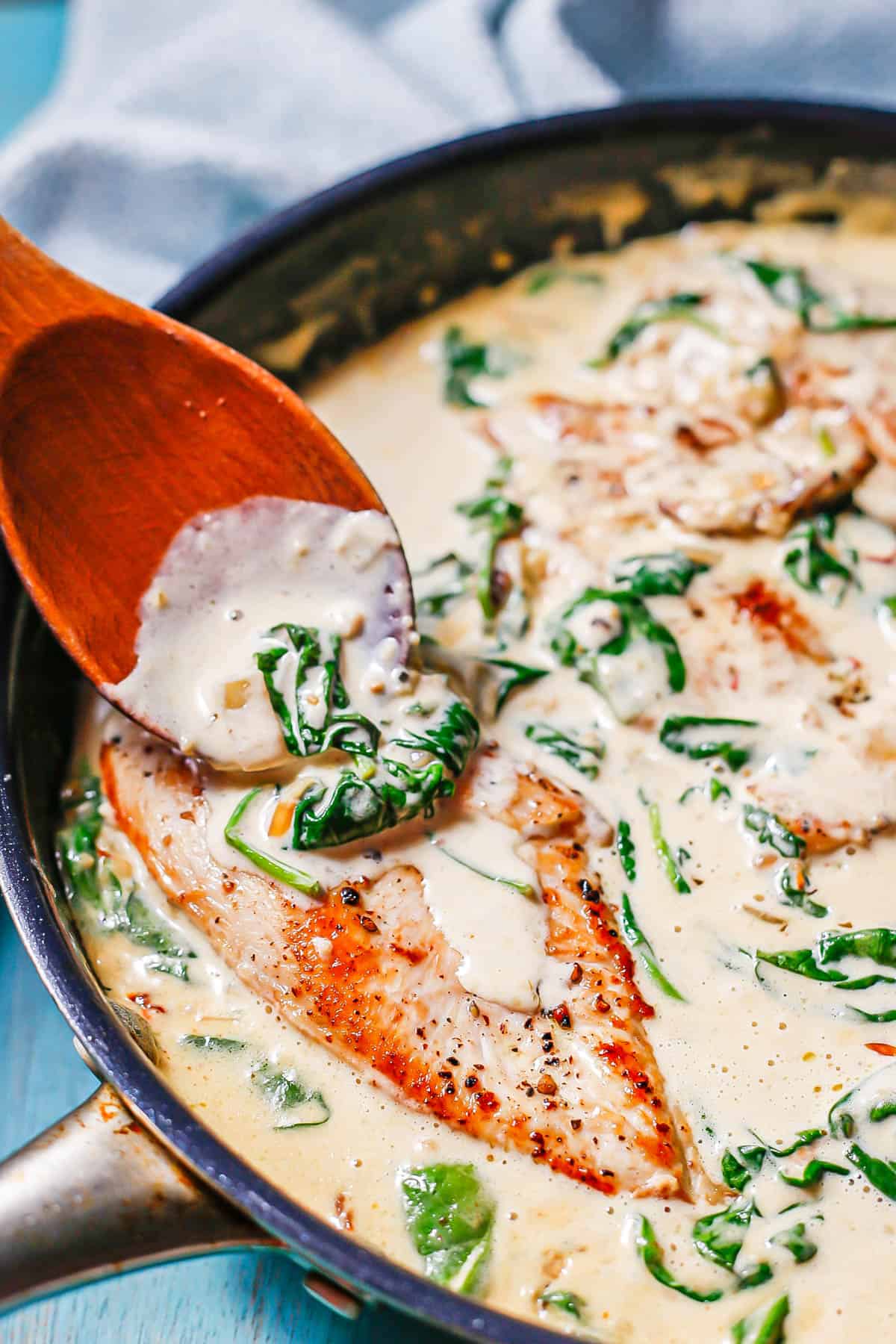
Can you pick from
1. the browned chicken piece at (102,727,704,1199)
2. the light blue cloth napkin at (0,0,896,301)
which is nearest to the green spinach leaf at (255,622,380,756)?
the browned chicken piece at (102,727,704,1199)

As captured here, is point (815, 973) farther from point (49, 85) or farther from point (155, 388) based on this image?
point (49, 85)

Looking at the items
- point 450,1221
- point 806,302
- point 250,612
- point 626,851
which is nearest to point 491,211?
point 806,302

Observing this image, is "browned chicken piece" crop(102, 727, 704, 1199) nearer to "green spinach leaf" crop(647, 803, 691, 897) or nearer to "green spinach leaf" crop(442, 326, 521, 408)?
"green spinach leaf" crop(647, 803, 691, 897)

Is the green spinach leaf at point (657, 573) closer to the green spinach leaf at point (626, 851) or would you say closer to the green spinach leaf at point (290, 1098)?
the green spinach leaf at point (626, 851)

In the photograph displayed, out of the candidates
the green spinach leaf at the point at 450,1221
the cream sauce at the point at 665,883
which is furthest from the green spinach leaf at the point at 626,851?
the green spinach leaf at the point at 450,1221

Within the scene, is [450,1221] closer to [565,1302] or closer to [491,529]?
[565,1302]
